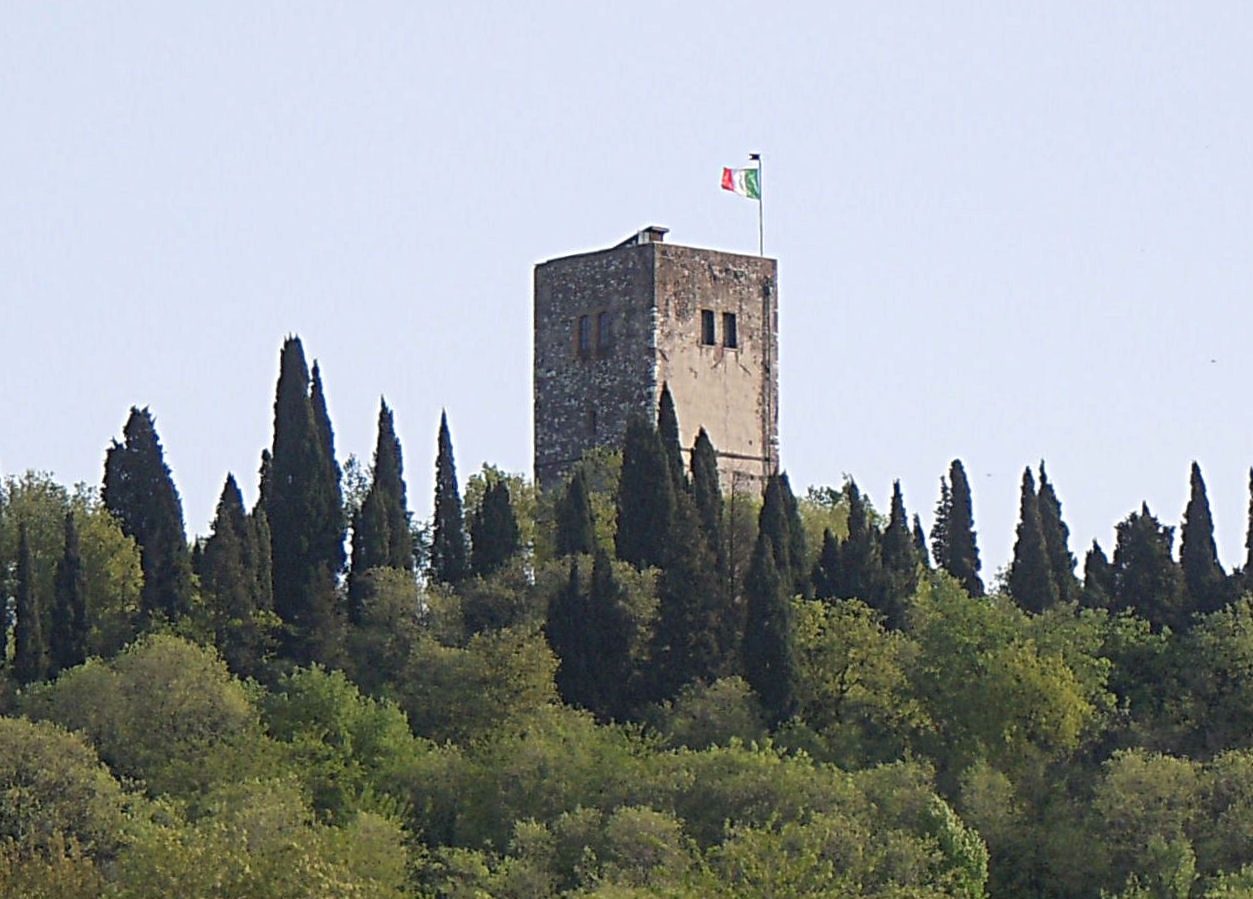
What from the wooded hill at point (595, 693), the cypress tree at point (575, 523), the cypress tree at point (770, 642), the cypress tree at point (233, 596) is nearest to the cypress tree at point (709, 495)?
the wooded hill at point (595, 693)

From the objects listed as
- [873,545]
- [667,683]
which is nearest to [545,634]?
[667,683]

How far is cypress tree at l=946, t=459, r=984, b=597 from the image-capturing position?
67062 mm

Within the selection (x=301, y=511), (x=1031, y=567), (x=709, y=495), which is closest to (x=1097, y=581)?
(x=1031, y=567)

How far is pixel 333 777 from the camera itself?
5475cm

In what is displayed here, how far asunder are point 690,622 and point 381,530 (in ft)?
20.6

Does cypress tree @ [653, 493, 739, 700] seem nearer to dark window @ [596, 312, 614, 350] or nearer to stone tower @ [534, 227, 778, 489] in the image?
stone tower @ [534, 227, 778, 489]

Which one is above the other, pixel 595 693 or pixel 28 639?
pixel 28 639

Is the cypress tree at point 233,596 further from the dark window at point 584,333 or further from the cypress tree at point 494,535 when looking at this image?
the dark window at point 584,333

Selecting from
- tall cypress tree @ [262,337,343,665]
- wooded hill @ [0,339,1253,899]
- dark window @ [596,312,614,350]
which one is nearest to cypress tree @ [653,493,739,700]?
→ wooded hill @ [0,339,1253,899]

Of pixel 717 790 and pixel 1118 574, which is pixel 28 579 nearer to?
pixel 717 790

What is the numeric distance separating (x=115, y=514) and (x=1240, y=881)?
21911mm

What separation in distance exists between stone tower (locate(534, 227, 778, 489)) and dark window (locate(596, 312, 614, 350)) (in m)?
0.02

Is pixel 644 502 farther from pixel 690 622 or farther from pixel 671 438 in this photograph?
pixel 690 622

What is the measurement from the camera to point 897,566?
6197 cm
